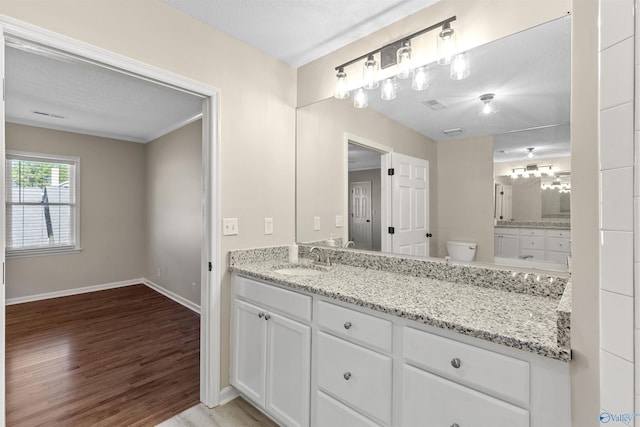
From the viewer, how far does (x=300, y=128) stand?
2.38m

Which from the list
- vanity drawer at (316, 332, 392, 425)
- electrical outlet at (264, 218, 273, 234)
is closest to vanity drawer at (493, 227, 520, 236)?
vanity drawer at (316, 332, 392, 425)

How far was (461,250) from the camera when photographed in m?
1.62

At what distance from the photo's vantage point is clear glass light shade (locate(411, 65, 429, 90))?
1684 millimetres

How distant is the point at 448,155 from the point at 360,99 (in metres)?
A: 0.72

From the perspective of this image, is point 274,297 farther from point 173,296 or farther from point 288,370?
point 173,296

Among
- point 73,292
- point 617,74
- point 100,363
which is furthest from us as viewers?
point 73,292

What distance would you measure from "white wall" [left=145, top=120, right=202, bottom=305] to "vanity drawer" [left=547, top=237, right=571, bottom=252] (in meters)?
3.42

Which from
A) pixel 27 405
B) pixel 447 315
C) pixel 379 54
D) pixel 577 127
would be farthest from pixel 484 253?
pixel 27 405

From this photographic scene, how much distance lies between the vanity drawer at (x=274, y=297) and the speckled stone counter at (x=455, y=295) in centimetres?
5

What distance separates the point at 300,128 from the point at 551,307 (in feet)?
6.32

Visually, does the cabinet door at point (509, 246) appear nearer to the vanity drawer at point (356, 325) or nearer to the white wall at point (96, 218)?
the vanity drawer at point (356, 325)

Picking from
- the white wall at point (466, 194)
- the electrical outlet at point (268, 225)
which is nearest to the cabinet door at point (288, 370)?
the electrical outlet at point (268, 225)

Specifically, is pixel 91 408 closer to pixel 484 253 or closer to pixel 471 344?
pixel 471 344

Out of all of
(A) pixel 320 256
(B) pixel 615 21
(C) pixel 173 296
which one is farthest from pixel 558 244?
(C) pixel 173 296
